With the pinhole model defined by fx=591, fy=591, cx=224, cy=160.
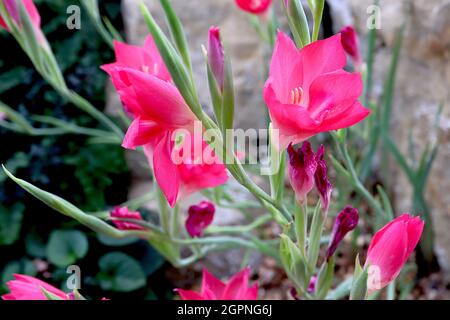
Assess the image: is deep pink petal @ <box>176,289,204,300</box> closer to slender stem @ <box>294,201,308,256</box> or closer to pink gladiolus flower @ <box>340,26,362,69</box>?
slender stem @ <box>294,201,308,256</box>

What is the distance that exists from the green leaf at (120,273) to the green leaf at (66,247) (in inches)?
2.1

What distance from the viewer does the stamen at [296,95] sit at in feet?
1.40

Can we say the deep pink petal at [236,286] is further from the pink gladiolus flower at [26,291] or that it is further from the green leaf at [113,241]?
the green leaf at [113,241]

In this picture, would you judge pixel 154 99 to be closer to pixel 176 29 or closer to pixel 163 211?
pixel 176 29

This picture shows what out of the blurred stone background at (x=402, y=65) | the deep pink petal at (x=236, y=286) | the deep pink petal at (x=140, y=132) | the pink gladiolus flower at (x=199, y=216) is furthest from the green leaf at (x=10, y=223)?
the deep pink petal at (x=140, y=132)

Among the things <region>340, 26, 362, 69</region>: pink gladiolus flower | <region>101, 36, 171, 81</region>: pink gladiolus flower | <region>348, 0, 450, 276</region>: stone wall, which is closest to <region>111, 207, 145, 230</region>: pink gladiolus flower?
<region>101, 36, 171, 81</region>: pink gladiolus flower

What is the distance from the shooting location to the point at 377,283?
0.47m

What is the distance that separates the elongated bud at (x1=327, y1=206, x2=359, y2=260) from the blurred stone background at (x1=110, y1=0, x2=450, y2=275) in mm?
578

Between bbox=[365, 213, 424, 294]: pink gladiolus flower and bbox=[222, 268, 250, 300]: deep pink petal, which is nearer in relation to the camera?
bbox=[365, 213, 424, 294]: pink gladiolus flower

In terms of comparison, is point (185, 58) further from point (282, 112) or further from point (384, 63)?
point (384, 63)

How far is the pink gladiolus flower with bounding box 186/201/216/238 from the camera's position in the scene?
0.67 metres

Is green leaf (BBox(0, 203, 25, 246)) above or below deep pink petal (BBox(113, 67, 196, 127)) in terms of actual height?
below

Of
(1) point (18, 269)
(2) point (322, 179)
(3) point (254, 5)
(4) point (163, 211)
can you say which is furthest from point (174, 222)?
(1) point (18, 269)
